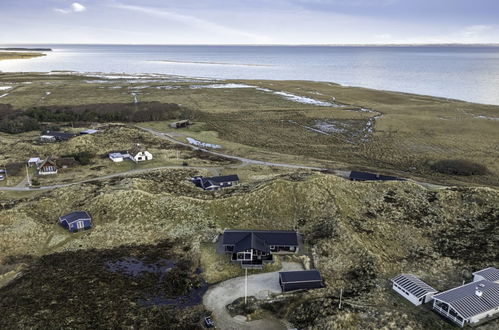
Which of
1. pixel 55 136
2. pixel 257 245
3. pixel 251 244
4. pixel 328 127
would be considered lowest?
pixel 55 136

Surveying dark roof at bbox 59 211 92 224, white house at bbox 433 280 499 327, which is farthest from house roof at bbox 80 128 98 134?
white house at bbox 433 280 499 327

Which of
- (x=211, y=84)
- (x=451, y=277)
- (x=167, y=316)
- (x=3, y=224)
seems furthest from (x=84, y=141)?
(x=211, y=84)

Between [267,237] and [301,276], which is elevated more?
[267,237]

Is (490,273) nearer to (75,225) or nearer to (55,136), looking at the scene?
(75,225)

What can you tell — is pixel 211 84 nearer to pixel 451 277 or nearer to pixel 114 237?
pixel 114 237

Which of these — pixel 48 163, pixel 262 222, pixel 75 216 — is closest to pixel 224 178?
pixel 262 222

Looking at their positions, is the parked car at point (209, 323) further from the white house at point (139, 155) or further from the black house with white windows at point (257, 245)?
the white house at point (139, 155)
